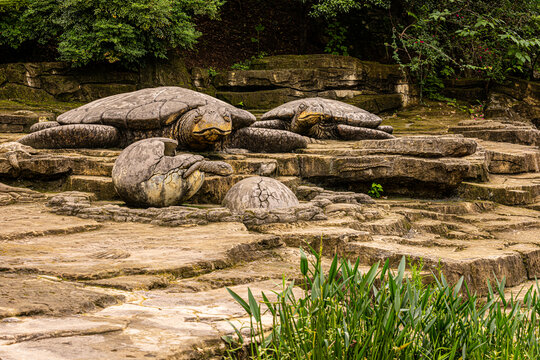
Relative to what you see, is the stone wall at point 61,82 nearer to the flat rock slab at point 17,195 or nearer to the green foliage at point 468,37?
the flat rock slab at point 17,195

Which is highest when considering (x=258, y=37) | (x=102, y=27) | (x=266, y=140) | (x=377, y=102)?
(x=258, y=37)

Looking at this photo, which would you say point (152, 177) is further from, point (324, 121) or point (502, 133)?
point (502, 133)

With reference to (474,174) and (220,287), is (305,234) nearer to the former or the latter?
(220,287)

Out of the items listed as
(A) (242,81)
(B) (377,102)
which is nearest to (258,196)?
(A) (242,81)

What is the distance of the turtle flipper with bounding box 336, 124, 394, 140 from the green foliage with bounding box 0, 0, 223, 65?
5861mm

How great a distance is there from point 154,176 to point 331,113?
13.9 feet

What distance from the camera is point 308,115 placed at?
833cm

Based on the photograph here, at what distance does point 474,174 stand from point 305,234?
3.54 meters

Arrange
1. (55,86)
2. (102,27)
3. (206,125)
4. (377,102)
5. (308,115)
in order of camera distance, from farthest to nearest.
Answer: (377,102), (55,86), (102,27), (308,115), (206,125)

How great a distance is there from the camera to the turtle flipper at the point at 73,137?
6.84m

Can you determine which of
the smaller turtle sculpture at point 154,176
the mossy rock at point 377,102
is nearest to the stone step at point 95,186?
the smaller turtle sculpture at point 154,176

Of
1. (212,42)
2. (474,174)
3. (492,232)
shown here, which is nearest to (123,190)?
(492,232)

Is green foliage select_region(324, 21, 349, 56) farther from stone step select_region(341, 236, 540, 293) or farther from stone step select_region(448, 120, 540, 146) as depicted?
stone step select_region(341, 236, 540, 293)

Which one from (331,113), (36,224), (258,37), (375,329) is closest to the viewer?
(375,329)
